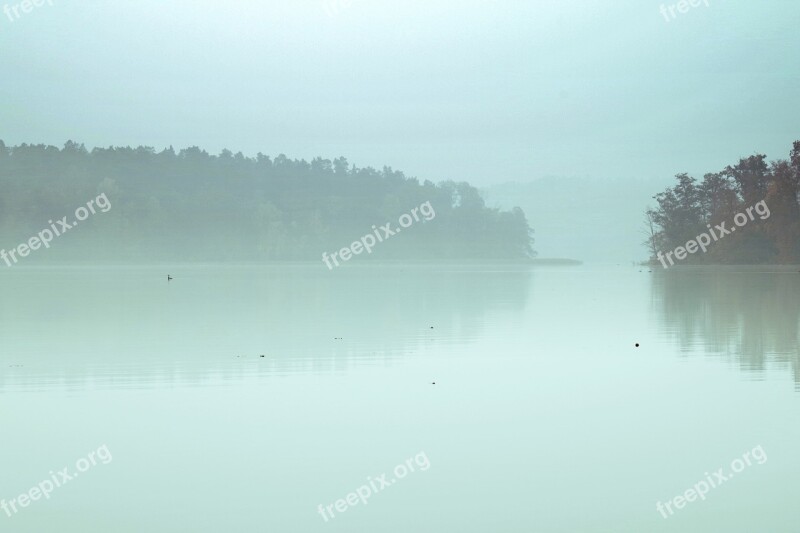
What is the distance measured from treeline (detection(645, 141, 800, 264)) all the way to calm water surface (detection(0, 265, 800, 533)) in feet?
140

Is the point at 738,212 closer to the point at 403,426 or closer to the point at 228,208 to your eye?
the point at 403,426

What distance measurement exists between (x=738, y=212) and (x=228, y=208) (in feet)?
249

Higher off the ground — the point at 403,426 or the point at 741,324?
the point at 741,324

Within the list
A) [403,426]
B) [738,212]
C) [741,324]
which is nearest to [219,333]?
[403,426]

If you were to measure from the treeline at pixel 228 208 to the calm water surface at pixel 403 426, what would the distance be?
89.5 meters

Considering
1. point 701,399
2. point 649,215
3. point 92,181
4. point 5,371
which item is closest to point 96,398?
point 5,371

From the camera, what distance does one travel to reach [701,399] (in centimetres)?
785

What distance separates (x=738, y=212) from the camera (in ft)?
200

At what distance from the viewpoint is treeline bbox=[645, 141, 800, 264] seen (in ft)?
176

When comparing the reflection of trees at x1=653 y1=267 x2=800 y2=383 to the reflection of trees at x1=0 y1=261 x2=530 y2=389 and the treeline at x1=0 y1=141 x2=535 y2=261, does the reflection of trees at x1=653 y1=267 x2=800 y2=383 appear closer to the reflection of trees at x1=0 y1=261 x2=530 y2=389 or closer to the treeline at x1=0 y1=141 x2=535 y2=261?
the reflection of trees at x1=0 y1=261 x2=530 y2=389

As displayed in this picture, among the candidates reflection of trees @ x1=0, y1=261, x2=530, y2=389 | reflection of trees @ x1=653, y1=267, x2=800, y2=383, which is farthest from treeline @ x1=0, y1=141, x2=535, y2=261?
reflection of trees @ x1=653, y1=267, x2=800, y2=383

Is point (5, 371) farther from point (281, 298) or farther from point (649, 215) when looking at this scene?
point (649, 215)

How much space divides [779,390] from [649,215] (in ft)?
237

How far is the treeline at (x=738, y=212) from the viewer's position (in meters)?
53.6
